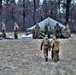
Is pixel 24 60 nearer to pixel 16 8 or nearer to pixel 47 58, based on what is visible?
pixel 47 58

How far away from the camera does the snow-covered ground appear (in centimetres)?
1750

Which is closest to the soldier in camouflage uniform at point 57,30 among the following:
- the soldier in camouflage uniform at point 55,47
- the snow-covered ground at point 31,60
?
the snow-covered ground at point 31,60

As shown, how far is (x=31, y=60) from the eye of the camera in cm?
2086

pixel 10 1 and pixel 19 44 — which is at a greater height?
pixel 10 1

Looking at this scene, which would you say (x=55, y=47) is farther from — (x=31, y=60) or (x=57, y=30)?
(x=57, y=30)

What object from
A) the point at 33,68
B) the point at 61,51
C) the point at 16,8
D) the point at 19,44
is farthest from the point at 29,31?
the point at 16,8

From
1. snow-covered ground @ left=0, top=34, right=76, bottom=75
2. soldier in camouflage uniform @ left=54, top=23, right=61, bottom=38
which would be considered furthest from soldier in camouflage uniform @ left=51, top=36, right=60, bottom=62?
soldier in camouflage uniform @ left=54, top=23, right=61, bottom=38

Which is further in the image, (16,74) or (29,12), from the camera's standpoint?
(29,12)

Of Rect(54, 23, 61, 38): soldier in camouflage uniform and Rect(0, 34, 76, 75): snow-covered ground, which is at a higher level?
Rect(54, 23, 61, 38): soldier in camouflage uniform

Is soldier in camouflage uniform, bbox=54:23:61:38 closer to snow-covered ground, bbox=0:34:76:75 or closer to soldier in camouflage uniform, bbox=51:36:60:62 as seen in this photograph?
snow-covered ground, bbox=0:34:76:75

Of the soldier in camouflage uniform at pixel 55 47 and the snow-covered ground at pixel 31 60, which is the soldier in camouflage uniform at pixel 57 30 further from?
the soldier in camouflage uniform at pixel 55 47

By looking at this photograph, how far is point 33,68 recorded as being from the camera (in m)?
18.2

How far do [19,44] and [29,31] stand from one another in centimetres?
965

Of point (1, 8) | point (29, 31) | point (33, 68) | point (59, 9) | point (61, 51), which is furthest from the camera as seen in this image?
point (59, 9)
